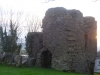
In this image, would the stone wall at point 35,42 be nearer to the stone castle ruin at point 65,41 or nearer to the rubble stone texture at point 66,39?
the stone castle ruin at point 65,41

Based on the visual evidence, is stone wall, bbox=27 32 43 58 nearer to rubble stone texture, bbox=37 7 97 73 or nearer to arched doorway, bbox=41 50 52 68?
arched doorway, bbox=41 50 52 68

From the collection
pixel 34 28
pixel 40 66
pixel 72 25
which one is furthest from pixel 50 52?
pixel 34 28

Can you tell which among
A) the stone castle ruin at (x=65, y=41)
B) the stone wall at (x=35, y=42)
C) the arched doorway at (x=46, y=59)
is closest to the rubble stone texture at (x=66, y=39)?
the stone castle ruin at (x=65, y=41)

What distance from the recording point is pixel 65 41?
2019 cm

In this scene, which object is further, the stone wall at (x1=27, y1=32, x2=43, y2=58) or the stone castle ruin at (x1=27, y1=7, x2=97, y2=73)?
the stone wall at (x1=27, y1=32, x2=43, y2=58)

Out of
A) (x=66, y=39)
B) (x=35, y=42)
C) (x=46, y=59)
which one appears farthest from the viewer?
(x=35, y=42)

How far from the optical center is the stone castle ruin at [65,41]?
20.2m

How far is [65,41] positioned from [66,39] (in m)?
0.19

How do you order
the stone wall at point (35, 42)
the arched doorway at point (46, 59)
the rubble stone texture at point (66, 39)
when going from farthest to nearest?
the stone wall at point (35, 42), the arched doorway at point (46, 59), the rubble stone texture at point (66, 39)

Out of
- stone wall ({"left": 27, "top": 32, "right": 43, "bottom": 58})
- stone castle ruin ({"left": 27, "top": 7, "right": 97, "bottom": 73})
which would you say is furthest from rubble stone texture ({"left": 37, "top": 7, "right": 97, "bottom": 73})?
stone wall ({"left": 27, "top": 32, "right": 43, "bottom": 58})

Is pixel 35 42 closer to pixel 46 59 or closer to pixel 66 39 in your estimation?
pixel 46 59

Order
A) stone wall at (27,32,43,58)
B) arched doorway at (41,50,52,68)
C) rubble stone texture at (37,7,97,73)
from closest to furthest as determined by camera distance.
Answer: rubble stone texture at (37,7,97,73)
arched doorway at (41,50,52,68)
stone wall at (27,32,43,58)

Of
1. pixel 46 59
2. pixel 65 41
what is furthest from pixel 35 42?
pixel 65 41

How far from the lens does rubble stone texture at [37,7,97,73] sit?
795 inches
